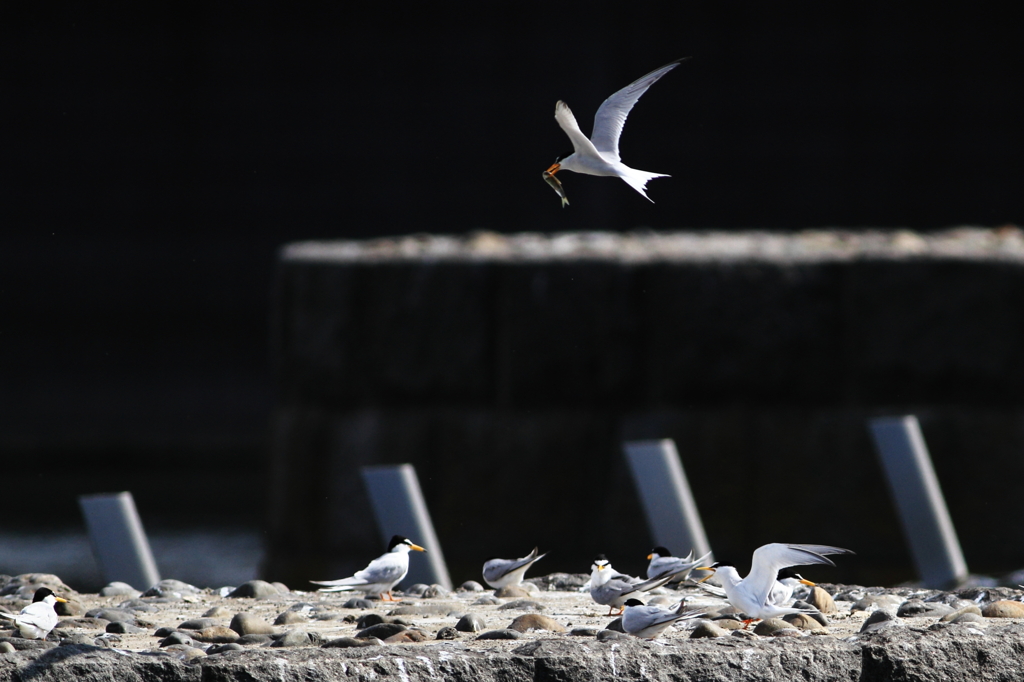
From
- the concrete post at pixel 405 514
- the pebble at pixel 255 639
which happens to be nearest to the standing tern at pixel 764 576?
the pebble at pixel 255 639

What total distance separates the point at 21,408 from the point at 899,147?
12332 millimetres

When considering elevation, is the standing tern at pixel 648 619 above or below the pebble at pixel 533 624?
below

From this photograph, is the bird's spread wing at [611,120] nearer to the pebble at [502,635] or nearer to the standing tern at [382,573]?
the pebble at [502,635]

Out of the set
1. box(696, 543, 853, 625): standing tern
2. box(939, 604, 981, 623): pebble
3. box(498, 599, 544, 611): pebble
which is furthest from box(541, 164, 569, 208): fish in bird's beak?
box(498, 599, 544, 611): pebble

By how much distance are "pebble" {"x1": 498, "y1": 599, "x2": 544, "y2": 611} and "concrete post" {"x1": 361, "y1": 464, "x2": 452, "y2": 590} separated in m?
1.06

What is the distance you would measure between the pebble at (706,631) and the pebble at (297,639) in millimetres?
875

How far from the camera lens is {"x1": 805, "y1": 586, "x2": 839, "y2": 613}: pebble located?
13.5ft

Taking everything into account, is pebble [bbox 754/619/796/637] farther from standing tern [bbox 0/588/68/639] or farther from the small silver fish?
standing tern [bbox 0/588/68/639]

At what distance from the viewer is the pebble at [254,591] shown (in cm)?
475

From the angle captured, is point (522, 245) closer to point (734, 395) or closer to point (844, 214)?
point (734, 395)

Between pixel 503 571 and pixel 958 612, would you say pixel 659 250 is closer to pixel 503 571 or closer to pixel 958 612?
pixel 503 571

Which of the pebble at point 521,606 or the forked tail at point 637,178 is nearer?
the forked tail at point 637,178

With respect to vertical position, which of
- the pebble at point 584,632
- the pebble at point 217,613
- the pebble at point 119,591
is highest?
the pebble at point 119,591

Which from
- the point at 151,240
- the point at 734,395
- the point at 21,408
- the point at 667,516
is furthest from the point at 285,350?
the point at 21,408
